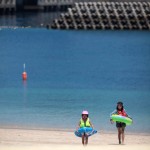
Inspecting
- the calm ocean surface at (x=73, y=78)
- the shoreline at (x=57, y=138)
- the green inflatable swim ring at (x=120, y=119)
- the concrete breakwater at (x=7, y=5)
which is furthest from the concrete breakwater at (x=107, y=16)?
the green inflatable swim ring at (x=120, y=119)

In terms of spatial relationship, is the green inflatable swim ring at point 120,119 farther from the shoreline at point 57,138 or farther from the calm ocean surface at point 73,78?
the calm ocean surface at point 73,78

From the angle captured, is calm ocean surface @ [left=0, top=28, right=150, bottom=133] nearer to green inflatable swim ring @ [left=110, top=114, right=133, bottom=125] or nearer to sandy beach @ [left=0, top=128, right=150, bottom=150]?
sandy beach @ [left=0, top=128, right=150, bottom=150]

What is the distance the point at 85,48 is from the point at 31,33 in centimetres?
2405

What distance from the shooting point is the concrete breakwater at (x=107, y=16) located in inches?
4289

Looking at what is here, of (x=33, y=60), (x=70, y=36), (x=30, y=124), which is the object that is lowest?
(x=30, y=124)

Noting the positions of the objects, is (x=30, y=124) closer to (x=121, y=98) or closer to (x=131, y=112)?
(x=131, y=112)

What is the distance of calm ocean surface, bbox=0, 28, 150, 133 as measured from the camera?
38344mm

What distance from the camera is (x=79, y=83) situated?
5597 cm

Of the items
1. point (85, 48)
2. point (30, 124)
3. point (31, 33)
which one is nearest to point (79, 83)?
point (30, 124)

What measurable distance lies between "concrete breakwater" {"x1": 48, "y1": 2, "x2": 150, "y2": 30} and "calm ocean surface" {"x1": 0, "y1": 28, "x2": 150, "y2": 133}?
0.97 meters

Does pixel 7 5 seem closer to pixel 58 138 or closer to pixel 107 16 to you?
pixel 107 16

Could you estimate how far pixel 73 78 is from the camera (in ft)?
197

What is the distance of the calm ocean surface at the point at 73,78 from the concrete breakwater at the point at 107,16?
38.4 inches

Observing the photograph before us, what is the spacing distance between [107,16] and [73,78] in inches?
1905
